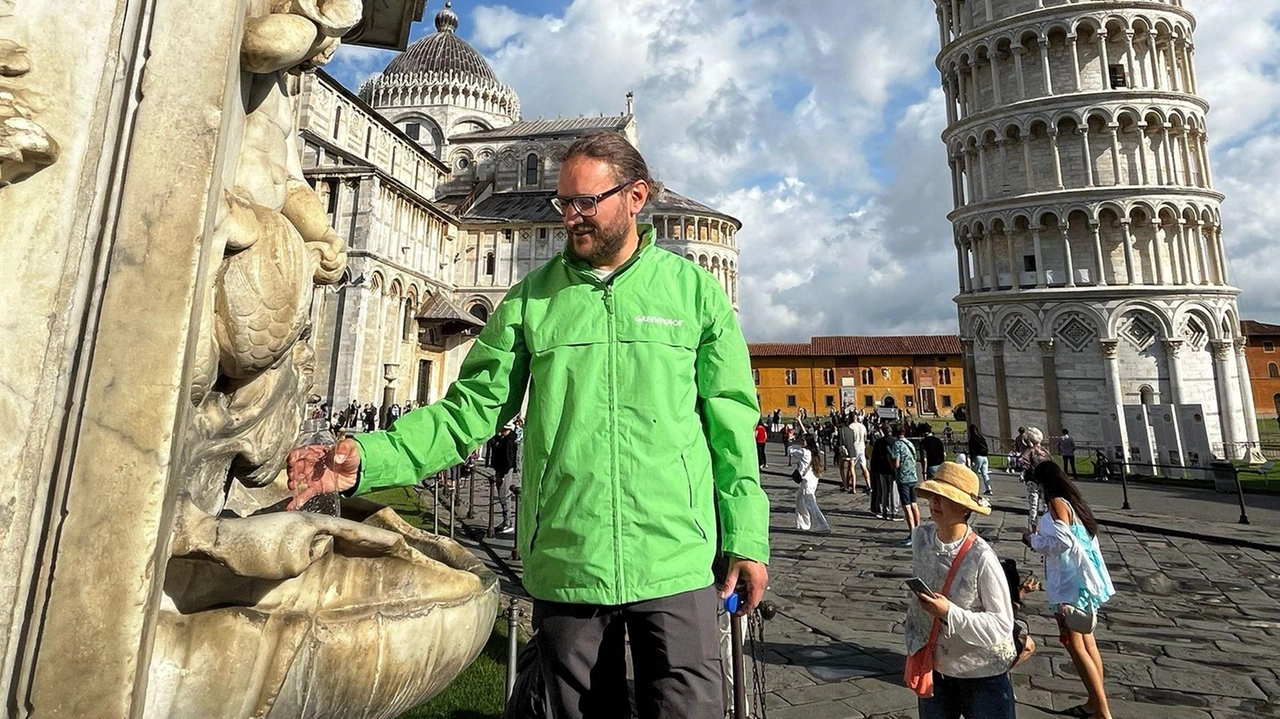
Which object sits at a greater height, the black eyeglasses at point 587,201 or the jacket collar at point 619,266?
the black eyeglasses at point 587,201

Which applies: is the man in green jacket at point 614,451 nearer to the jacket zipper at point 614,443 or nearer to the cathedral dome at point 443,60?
the jacket zipper at point 614,443

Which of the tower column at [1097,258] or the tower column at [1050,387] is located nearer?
the tower column at [1097,258]

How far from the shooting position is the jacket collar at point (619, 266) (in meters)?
1.63

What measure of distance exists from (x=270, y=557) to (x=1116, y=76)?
2634 cm

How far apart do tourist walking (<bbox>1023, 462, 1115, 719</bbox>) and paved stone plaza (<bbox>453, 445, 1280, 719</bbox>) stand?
36 cm

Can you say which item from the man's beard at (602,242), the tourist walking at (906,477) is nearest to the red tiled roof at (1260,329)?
the tourist walking at (906,477)

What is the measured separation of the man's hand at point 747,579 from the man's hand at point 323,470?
922 mm

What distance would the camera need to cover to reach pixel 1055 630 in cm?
457

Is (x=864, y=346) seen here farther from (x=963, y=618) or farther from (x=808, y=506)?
(x=963, y=618)

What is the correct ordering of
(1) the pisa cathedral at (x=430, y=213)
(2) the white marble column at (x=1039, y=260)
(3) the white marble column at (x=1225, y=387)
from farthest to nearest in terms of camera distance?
(1) the pisa cathedral at (x=430, y=213)
(2) the white marble column at (x=1039, y=260)
(3) the white marble column at (x=1225, y=387)

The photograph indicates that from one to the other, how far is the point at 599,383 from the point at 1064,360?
22.4 m

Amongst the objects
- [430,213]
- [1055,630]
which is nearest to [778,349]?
[430,213]

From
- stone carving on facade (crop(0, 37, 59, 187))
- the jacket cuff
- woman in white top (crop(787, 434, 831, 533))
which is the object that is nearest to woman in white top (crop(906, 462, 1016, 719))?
the jacket cuff

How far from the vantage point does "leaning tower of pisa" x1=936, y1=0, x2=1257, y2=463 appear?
1872cm
